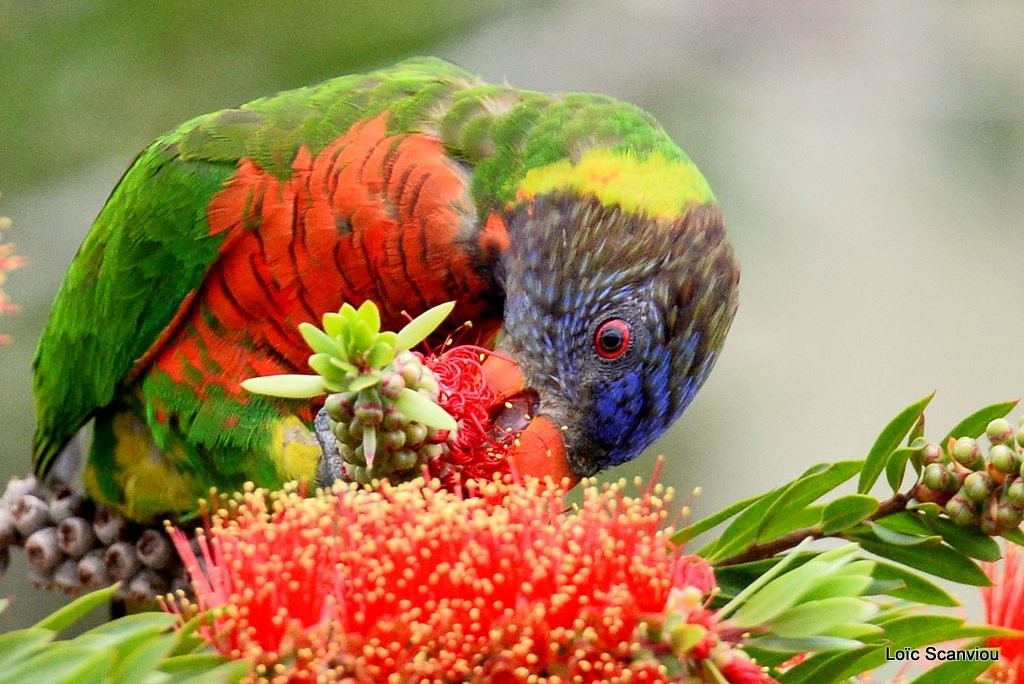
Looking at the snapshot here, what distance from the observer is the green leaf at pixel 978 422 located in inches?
37.9

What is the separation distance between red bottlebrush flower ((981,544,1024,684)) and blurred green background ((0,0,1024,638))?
5.90 ft

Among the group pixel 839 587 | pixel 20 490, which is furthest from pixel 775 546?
pixel 20 490

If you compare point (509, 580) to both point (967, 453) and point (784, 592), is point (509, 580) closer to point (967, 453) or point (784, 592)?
point (784, 592)

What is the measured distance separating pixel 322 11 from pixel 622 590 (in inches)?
87.0

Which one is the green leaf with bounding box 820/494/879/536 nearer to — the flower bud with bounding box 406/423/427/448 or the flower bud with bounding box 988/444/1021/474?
the flower bud with bounding box 988/444/1021/474

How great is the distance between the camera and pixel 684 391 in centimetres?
151

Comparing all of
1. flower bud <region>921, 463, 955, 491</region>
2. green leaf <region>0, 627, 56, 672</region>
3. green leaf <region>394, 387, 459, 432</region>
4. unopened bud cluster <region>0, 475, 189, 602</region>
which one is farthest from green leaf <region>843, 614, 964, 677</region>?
unopened bud cluster <region>0, 475, 189, 602</region>

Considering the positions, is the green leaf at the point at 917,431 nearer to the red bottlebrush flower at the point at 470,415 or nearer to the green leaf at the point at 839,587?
the green leaf at the point at 839,587

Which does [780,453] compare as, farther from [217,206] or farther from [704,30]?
[217,206]

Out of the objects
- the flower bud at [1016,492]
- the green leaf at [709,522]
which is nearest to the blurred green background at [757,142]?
the green leaf at [709,522]

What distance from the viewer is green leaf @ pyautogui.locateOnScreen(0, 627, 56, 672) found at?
0.68 meters

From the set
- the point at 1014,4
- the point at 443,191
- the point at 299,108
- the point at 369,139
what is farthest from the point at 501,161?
the point at 1014,4

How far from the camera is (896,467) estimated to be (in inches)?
38.9

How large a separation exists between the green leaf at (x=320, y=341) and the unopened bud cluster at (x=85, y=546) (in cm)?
115
